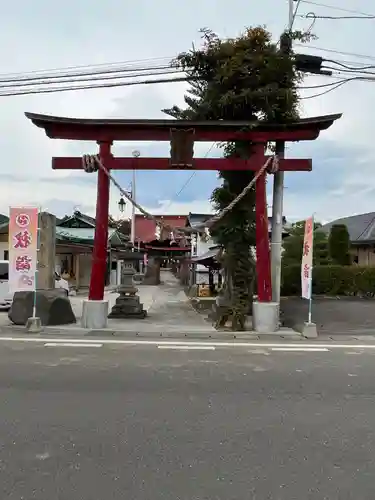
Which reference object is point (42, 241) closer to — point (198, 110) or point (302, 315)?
point (198, 110)

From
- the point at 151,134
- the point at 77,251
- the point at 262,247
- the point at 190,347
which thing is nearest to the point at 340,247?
the point at 262,247

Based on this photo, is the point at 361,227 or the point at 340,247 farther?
the point at 361,227

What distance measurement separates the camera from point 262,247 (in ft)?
39.7

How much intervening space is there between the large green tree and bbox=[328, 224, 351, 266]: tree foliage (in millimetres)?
10707

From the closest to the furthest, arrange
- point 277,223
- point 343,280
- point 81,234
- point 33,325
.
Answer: point 33,325 → point 277,223 → point 343,280 → point 81,234

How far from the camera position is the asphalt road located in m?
3.51

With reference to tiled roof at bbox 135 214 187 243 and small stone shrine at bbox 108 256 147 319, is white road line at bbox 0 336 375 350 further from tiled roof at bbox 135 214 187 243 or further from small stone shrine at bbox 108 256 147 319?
tiled roof at bbox 135 214 187 243

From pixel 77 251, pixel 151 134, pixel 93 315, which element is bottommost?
pixel 93 315

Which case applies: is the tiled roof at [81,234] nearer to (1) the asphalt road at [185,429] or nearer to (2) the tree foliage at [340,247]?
(2) the tree foliage at [340,247]

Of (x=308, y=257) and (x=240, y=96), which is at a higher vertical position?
(x=240, y=96)

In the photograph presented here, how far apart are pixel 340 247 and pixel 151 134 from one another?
45.9 ft

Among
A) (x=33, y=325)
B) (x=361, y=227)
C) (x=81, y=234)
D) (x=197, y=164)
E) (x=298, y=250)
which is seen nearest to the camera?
(x=33, y=325)

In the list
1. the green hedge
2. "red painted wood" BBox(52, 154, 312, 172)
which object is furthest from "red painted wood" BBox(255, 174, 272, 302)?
the green hedge

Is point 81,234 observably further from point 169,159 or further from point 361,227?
point 169,159
